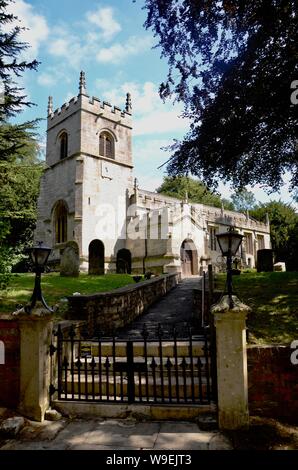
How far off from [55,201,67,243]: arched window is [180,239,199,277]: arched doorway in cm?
1063

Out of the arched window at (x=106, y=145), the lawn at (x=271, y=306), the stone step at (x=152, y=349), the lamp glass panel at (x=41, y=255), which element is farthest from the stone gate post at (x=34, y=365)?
the arched window at (x=106, y=145)

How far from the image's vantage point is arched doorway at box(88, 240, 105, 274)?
92.5ft

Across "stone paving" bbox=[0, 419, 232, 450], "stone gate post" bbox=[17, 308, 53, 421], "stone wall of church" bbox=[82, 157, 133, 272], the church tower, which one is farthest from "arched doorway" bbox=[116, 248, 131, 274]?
"stone paving" bbox=[0, 419, 232, 450]

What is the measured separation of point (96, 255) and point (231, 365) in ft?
80.9

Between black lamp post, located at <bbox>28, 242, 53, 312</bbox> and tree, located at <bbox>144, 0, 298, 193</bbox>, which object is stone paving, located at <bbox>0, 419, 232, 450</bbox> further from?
tree, located at <bbox>144, 0, 298, 193</bbox>

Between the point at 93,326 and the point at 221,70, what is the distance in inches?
276

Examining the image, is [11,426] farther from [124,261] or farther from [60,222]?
[60,222]

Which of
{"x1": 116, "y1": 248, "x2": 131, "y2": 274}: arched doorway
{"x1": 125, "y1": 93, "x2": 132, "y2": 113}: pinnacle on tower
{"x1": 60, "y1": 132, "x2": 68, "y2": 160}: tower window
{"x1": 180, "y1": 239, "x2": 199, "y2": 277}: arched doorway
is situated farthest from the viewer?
{"x1": 125, "y1": 93, "x2": 132, "y2": 113}: pinnacle on tower

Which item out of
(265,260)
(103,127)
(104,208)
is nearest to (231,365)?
(265,260)

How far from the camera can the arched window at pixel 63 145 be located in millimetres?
30406

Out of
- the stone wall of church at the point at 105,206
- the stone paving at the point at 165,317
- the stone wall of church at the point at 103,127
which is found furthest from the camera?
the stone wall of church at the point at 103,127

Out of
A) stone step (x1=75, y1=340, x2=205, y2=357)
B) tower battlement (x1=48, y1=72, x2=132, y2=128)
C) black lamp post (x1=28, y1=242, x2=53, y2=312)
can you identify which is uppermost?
tower battlement (x1=48, y1=72, x2=132, y2=128)

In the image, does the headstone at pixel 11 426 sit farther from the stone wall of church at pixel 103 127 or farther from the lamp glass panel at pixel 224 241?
the stone wall of church at pixel 103 127

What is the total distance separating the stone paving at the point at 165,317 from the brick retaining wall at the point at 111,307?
286 millimetres
